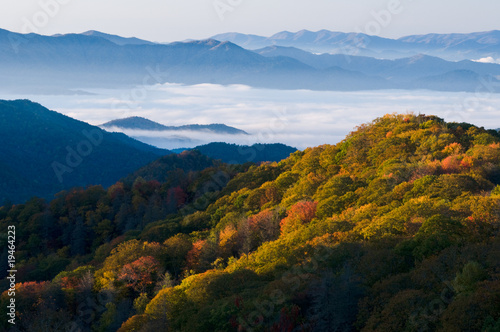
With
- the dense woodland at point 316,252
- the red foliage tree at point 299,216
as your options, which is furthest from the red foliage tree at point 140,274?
the red foliage tree at point 299,216

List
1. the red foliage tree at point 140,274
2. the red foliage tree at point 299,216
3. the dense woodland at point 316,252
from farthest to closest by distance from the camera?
the red foliage tree at point 299,216 → the red foliage tree at point 140,274 → the dense woodland at point 316,252

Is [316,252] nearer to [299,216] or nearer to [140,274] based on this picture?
[299,216]

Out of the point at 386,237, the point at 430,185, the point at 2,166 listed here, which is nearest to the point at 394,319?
the point at 386,237

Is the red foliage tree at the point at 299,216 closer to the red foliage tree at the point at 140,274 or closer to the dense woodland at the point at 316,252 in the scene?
the dense woodland at the point at 316,252

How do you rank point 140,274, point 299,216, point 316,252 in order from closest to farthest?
1. point 316,252
2. point 140,274
3. point 299,216

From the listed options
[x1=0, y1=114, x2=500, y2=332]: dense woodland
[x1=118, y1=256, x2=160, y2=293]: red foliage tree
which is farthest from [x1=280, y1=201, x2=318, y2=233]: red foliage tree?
[x1=118, y1=256, x2=160, y2=293]: red foliage tree

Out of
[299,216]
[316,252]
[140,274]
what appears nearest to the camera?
[316,252]

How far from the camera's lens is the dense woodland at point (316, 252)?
80.2ft

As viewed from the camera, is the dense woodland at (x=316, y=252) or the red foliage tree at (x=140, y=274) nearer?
the dense woodland at (x=316, y=252)

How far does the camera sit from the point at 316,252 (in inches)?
1299

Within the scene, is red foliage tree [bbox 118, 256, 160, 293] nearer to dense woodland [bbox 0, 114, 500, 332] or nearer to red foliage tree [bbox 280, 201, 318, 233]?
dense woodland [bbox 0, 114, 500, 332]

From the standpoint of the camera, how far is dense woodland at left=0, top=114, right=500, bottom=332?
80.2 ft

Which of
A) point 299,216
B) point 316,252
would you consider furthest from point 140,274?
point 316,252

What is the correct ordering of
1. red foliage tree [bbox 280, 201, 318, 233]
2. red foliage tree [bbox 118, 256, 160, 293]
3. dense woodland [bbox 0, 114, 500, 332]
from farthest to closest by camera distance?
red foliage tree [bbox 280, 201, 318, 233]
red foliage tree [bbox 118, 256, 160, 293]
dense woodland [bbox 0, 114, 500, 332]
